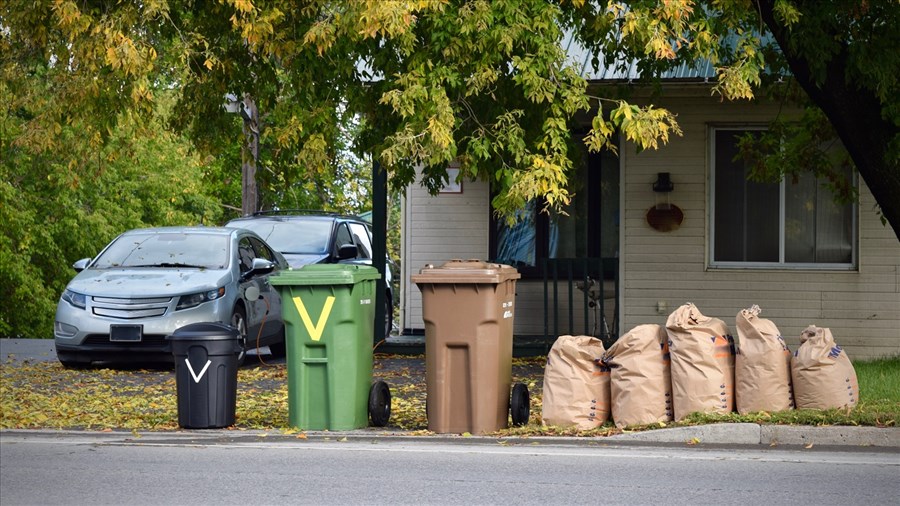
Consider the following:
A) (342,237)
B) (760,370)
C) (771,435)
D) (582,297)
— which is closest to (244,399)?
(760,370)

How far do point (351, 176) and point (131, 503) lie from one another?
1359 inches

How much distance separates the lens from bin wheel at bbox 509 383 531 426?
980 centimetres

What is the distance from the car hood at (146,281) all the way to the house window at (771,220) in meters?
6.18

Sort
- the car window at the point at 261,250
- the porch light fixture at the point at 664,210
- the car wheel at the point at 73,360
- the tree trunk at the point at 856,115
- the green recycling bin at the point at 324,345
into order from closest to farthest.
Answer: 1. the green recycling bin at the point at 324,345
2. the tree trunk at the point at 856,115
3. the car wheel at the point at 73,360
4. the porch light fixture at the point at 664,210
5. the car window at the point at 261,250

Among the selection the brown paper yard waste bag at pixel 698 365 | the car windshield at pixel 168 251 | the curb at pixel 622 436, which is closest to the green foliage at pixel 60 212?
the car windshield at pixel 168 251

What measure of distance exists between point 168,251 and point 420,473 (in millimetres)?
8140

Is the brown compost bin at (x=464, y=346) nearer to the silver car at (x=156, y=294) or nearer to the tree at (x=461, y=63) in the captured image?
the tree at (x=461, y=63)

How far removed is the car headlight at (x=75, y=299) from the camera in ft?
46.6

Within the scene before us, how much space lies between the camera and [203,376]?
9906 millimetres

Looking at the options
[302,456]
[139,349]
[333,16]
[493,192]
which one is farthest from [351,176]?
[302,456]

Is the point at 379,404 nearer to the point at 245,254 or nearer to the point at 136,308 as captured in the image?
A: the point at 136,308

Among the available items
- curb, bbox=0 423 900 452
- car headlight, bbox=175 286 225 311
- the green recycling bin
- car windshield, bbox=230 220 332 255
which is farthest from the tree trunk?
car windshield, bbox=230 220 332 255

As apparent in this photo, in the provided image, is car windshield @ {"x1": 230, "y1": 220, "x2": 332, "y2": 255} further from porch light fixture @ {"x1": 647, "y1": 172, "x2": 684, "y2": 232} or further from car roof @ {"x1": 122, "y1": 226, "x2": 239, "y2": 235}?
porch light fixture @ {"x1": 647, "y1": 172, "x2": 684, "y2": 232}

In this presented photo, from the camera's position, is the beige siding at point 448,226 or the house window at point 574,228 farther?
the beige siding at point 448,226
